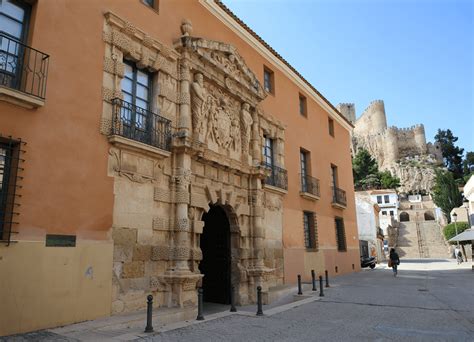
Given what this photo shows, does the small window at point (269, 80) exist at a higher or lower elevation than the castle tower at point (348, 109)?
lower

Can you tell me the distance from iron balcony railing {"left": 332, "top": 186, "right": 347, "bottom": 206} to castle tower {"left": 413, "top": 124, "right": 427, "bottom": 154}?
70.5 m

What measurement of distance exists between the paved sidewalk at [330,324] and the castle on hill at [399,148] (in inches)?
2731

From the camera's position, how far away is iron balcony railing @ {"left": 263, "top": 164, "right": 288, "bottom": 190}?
13242 mm

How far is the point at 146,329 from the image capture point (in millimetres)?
6375

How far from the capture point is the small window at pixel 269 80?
574 inches

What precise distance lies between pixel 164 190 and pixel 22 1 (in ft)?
15.2

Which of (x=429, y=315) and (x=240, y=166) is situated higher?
(x=240, y=166)

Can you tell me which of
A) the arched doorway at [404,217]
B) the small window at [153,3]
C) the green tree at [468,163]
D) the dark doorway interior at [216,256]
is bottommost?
the dark doorway interior at [216,256]

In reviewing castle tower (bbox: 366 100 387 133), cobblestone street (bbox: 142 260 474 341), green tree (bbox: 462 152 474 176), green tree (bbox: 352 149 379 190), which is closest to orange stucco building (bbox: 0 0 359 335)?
cobblestone street (bbox: 142 260 474 341)

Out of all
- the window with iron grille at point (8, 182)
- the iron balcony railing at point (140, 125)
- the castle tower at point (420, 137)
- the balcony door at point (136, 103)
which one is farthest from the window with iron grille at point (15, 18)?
the castle tower at point (420, 137)

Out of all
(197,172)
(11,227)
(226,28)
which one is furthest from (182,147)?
(226,28)

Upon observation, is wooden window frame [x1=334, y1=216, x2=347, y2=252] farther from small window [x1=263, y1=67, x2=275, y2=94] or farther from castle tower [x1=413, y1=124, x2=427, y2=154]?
castle tower [x1=413, y1=124, x2=427, y2=154]

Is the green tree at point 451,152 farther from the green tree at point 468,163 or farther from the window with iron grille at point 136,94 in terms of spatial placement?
the window with iron grille at point 136,94

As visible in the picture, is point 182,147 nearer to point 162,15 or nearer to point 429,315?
point 162,15
